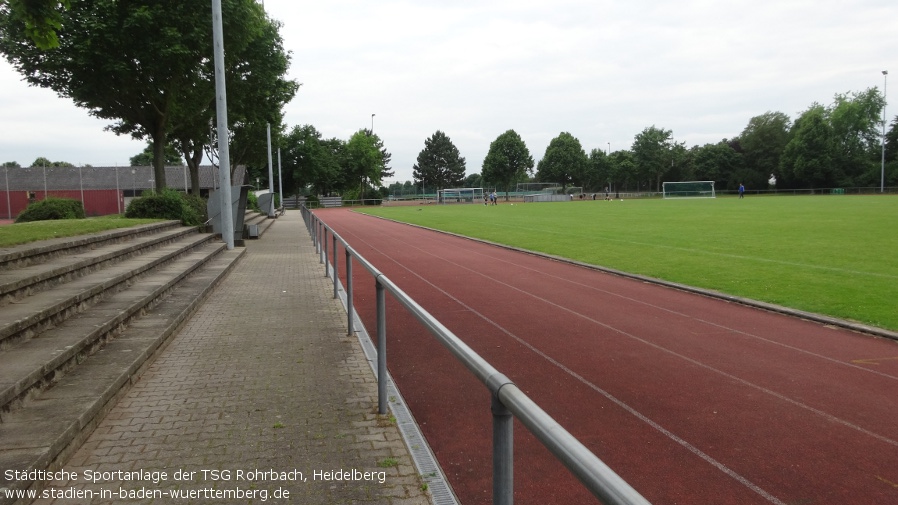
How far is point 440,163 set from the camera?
12719 cm

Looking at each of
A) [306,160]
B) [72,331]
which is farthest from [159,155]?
[306,160]

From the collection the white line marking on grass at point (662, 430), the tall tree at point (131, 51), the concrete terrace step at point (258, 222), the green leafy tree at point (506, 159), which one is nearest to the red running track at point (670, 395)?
the white line marking on grass at point (662, 430)

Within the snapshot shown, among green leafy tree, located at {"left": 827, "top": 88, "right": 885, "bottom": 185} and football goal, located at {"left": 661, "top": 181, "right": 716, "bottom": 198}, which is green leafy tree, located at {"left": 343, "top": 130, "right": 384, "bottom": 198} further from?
green leafy tree, located at {"left": 827, "top": 88, "right": 885, "bottom": 185}

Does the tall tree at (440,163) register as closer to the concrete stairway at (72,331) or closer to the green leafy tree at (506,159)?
the green leafy tree at (506,159)

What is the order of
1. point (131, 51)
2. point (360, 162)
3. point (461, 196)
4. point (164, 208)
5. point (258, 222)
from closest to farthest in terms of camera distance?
1. point (164, 208)
2. point (131, 51)
3. point (258, 222)
4. point (360, 162)
5. point (461, 196)

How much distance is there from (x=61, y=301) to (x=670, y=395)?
18.1ft

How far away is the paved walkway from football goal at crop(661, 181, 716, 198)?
74.3 metres

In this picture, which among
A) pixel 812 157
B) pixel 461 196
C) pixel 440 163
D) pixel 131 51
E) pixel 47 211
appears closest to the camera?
pixel 47 211

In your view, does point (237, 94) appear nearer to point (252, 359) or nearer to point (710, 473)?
point (252, 359)

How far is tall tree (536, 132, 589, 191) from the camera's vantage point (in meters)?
102

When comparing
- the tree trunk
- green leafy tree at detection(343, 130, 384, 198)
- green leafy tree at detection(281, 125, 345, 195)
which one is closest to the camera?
the tree trunk

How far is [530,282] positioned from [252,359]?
605 cm

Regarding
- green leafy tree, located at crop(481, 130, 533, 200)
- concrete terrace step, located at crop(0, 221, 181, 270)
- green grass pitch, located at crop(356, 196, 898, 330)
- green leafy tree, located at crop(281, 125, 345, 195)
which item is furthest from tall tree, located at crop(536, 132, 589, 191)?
concrete terrace step, located at crop(0, 221, 181, 270)

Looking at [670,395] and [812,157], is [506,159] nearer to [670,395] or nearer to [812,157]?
[812,157]
